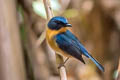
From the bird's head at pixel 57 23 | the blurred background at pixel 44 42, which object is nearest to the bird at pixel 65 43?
the bird's head at pixel 57 23

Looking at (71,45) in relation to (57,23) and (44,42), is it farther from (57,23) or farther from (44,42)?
(44,42)

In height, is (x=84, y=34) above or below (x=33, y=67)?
above

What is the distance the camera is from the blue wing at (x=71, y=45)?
1.06m

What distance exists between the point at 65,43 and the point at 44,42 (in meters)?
A: 0.73

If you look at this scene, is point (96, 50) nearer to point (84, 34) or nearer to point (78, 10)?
point (84, 34)

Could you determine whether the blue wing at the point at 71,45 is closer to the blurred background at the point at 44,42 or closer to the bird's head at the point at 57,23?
the bird's head at the point at 57,23

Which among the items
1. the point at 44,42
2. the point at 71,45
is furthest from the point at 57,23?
the point at 44,42

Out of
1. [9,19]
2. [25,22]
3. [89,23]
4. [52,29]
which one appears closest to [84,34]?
[89,23]

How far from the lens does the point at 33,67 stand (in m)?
2.01

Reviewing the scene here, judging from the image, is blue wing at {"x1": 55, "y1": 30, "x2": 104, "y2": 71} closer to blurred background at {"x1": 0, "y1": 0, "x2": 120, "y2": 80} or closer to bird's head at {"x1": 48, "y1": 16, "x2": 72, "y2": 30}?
bird's head at {"x1": 48, "y1": 16, "x2": 72, "y2": 30}

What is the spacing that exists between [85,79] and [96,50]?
199 millimetres

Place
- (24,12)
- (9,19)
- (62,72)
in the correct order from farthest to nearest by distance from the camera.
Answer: (24,12), (9,19), (62,72)

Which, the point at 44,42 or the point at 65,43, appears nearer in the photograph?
the point at 65,43

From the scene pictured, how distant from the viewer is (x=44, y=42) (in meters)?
1.84
